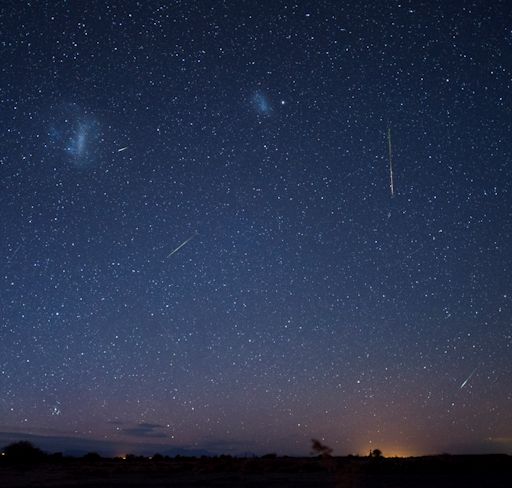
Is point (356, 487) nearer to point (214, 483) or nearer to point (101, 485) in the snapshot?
point (214, 483)

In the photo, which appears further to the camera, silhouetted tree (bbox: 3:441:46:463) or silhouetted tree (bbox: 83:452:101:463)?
silhouetted tree (bbox: 83:452:101:463)

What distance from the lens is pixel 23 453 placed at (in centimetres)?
4622

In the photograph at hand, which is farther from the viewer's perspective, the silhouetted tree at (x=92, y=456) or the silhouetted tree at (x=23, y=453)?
the silhouetted tree at (x=92, y=456)

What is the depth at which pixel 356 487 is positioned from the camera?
17.7 m

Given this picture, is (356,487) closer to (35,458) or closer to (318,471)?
(318,471)

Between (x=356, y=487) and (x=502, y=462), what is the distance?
54.6 feet

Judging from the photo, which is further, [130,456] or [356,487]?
[130,456]

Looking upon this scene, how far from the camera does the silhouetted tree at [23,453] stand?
44.0 metres

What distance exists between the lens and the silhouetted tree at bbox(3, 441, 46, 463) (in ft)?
144

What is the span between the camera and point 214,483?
67.5 ft

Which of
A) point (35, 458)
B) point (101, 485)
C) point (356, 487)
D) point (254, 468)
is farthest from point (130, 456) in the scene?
point (356, 487)

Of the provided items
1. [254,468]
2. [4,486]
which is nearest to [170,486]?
[4,486]

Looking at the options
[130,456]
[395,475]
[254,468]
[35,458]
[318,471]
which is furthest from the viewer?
[130,456]

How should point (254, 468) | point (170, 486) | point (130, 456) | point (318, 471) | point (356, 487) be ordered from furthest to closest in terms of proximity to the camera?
point (130, 456)
point (254, 468)
point (318, 471)
point (170, 486)
point (356, 487)
